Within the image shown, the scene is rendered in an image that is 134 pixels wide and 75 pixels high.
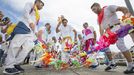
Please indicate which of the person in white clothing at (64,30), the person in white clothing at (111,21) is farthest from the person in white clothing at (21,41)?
the person in white clothing at (64,30)

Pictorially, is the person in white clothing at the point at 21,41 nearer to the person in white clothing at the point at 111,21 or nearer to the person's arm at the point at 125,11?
the person in white clothing at the point at 111,21

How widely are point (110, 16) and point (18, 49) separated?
103 inches

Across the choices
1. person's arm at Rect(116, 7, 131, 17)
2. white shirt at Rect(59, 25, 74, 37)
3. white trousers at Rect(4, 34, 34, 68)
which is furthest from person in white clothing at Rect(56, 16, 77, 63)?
person's arm at Rect(116, 7, 131, 17)

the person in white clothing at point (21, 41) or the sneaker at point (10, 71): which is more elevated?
the person in white clothing at point (21, 41)

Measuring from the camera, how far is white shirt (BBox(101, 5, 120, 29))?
22.4 ft

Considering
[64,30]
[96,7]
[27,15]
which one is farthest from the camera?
[64,30]

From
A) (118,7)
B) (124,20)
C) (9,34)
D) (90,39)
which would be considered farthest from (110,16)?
(90,39)

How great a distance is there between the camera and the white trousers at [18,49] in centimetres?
650

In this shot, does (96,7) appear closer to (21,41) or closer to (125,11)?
(125,11)

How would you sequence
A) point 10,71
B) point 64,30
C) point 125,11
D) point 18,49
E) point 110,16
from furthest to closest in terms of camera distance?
point 64,30
point 110,16
point 18,49
point 10,71
point 125,11

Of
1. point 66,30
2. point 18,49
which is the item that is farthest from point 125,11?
point 66,30

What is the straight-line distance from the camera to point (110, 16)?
6957mm

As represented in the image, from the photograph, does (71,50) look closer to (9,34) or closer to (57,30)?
(57,30)

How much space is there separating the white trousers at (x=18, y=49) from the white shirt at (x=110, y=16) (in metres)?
2.11
